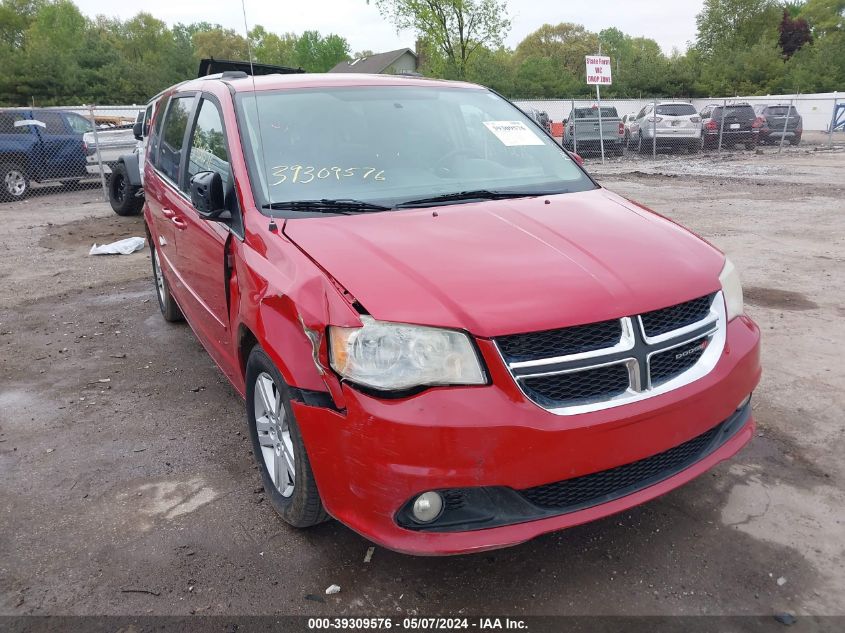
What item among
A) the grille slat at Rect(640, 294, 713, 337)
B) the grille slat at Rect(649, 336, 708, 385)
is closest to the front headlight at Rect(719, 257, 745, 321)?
the grille slat at Rect(640, 294, 713, 337)

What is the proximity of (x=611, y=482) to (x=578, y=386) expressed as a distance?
38 centimetres

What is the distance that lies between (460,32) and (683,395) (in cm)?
4361

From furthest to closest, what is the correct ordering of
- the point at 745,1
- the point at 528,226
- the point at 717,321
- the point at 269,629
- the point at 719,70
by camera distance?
the point at 745,1 < the point at 719,70 < the point at 528,226 < the point at 717,321 < the point at 269,629

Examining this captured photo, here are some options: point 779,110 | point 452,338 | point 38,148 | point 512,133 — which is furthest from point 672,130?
point 452,338

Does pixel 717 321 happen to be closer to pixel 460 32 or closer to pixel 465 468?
pixel 465 468

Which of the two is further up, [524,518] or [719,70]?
[719,70]

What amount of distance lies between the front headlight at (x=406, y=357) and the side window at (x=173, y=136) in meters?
2.41

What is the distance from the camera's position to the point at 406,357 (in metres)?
2.13

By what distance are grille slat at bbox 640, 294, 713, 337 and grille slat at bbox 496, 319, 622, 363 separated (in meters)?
0.15

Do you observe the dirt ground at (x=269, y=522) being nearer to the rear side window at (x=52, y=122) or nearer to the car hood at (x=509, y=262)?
the car hood at (x=509, y=262)

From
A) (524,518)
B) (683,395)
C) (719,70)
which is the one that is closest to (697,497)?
(683,395)

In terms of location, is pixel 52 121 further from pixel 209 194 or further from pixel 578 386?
pixel 578 386

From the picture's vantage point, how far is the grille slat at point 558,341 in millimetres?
2129

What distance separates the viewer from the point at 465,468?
2.06 m
